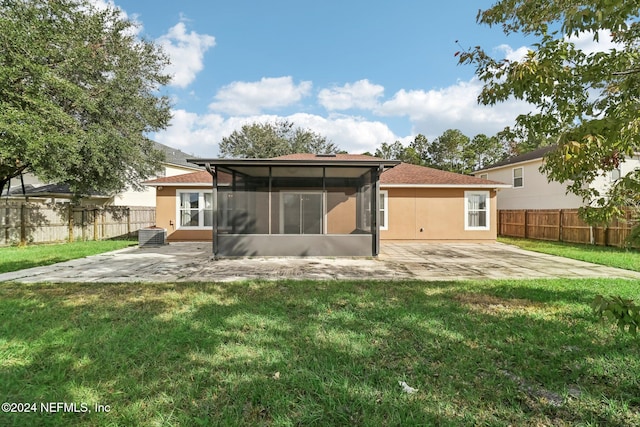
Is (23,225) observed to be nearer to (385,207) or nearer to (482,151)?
(385,207)

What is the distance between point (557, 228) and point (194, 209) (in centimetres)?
1581

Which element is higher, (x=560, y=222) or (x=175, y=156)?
(x=175, y=156)

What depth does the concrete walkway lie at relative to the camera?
21.1 ft

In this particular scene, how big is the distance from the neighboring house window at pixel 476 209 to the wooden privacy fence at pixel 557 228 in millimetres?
2992

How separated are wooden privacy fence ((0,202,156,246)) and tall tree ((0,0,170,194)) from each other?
1.55m

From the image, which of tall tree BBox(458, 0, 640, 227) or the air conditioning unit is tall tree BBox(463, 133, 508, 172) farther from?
tall tree BBox(458, 0, 640, 227)

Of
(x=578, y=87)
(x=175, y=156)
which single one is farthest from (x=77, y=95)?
(x=175, y=156)

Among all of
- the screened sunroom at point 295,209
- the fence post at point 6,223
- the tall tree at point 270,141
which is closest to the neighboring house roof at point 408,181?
the screened sunroom at point 295,209

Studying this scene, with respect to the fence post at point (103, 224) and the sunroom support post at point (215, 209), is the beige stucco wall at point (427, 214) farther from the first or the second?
the fence post at point (103, 224)

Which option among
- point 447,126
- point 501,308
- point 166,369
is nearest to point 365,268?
point 501,308

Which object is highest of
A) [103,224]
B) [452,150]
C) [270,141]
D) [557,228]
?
[270,141]

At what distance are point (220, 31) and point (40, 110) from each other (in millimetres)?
6981

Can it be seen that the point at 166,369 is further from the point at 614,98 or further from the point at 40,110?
the point at 40,110

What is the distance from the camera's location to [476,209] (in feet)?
42.0
